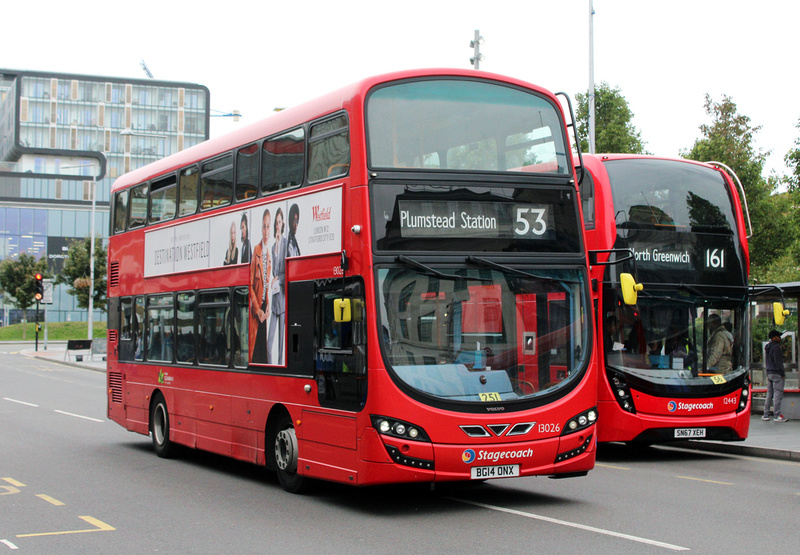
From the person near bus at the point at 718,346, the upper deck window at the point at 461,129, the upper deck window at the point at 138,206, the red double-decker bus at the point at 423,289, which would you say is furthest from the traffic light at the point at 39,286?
the upper deck window at the point at 461,129

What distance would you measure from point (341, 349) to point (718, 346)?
7068mm

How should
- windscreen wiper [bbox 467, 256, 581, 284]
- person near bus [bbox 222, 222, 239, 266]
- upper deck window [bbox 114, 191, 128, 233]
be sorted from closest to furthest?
windscreen wiper [bbox 467, 256, 581, 284] < person near bus [bbox 222, 222, 239, 266] < upper deck window [bbox 114, 191, 128, 233]

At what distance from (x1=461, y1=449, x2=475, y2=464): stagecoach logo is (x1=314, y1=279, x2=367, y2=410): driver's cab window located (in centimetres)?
105

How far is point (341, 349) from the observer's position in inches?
379

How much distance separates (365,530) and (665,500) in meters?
3.59

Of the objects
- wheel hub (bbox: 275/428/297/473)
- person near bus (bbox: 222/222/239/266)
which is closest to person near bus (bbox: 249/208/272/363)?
person near bus (bbox: 222/222/239/266)

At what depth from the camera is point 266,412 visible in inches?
444

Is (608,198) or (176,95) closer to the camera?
(608,198)

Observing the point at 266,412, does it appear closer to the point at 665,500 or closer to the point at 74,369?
the point at 665,500

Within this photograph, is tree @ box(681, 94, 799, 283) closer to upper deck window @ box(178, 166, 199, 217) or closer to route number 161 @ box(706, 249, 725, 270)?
route number 161 @ box(706, 249, 725, 270)

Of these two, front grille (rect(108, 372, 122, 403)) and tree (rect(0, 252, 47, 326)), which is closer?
front grille (rect(108, 372, 122, 403))

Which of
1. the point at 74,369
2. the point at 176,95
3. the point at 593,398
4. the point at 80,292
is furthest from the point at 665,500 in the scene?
the point at 176,95

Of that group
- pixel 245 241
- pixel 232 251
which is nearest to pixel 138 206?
pixel 232 251

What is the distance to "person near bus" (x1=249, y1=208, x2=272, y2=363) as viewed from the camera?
1140cm
